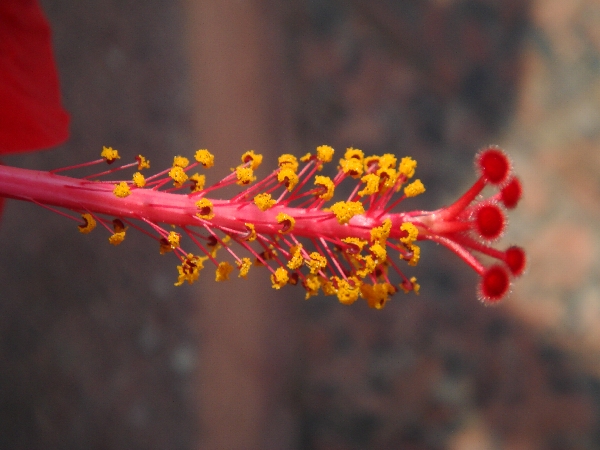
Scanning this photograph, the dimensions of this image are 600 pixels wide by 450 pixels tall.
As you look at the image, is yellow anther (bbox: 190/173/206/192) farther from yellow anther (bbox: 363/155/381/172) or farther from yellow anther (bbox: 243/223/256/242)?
yellow anther (bbox: 363/155/381/172)

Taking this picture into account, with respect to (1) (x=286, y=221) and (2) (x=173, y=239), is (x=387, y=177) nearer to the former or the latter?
(1) (x=286, y=221)

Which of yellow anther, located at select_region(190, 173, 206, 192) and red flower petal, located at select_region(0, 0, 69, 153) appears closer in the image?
yellow anther, located at select_region(190, 173, 206, 192)

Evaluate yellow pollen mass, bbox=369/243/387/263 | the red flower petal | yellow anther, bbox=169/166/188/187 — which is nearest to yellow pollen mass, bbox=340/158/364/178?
yellow pollen mass, bbox=369/243/387/263

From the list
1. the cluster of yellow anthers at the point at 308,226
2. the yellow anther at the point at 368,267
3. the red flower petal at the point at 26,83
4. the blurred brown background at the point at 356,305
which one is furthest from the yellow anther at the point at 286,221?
the blurred brown background at the point at 356,305

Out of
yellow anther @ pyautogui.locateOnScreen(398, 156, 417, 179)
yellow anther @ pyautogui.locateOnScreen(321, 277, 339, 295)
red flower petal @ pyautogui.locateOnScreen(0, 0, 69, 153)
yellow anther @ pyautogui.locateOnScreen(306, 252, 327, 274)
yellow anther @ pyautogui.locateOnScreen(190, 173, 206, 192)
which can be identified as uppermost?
red flower petal @ pyautogui.locateOnScreen(0, 0, 69, 153)

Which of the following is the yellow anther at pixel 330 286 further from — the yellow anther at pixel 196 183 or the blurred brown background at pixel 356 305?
the blurred brown background at pixel 356 305

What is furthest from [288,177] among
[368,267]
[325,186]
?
[368,267]
